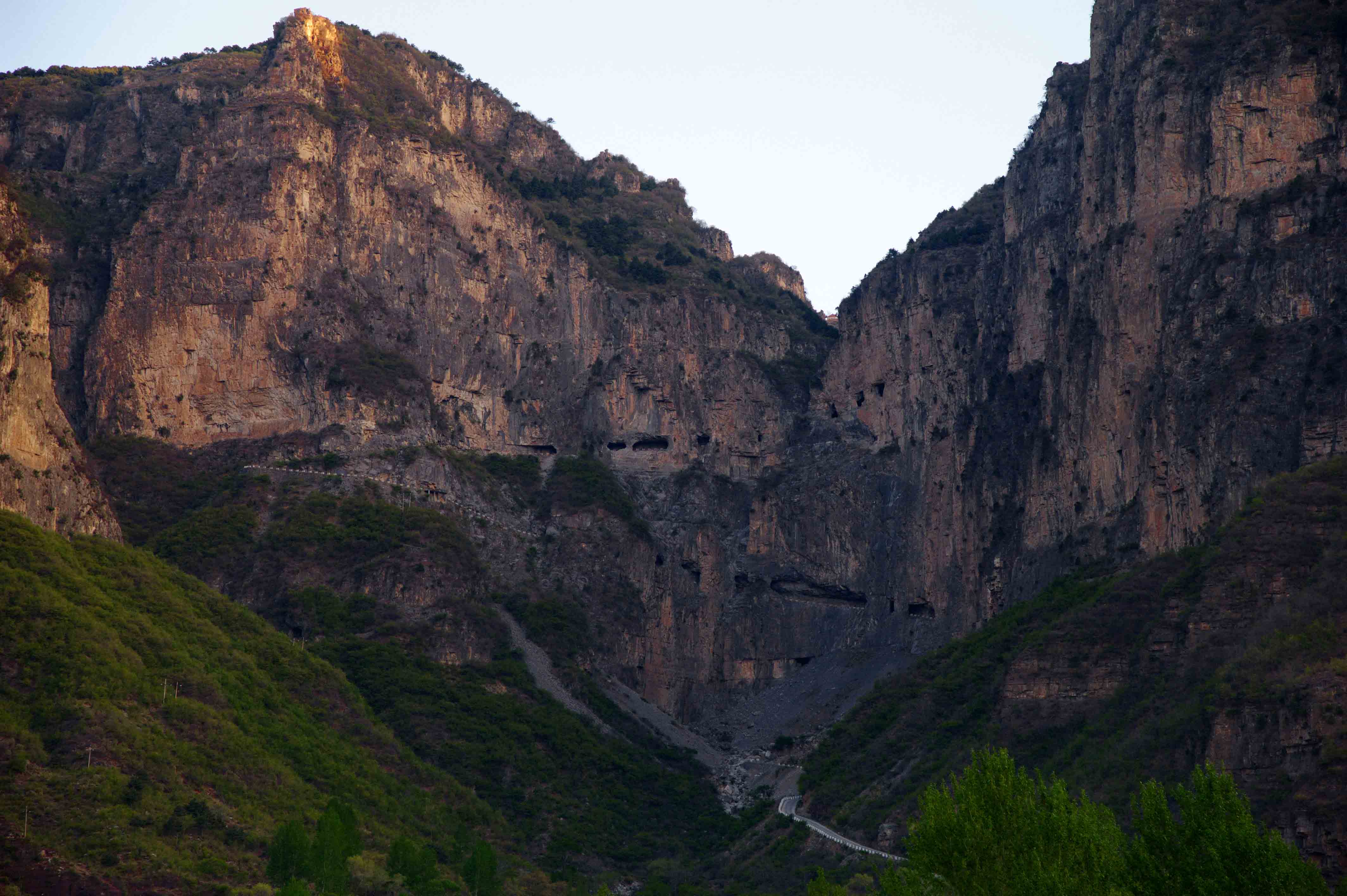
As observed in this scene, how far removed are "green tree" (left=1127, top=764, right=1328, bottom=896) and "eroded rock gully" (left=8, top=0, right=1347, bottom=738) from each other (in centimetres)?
4815

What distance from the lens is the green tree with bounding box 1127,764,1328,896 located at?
57.7 metres

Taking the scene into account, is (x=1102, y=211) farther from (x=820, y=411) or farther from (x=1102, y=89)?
(x=820, y=411)

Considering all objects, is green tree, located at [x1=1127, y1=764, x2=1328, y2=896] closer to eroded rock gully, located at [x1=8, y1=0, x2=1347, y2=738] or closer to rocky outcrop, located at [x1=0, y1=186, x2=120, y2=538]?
eroded rock gully, located at [x1=8, y1=0, x2=1347, y2=738]

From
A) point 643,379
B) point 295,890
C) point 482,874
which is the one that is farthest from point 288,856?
point 643,379

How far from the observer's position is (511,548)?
14800 cm

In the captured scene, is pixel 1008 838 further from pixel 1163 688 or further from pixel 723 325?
pixel 723 325

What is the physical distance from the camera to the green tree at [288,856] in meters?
91.5

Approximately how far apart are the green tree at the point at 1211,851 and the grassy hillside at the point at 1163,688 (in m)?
13.6

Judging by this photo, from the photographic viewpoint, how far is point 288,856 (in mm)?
92438

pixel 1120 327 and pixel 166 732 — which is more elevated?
pixel 1120 327

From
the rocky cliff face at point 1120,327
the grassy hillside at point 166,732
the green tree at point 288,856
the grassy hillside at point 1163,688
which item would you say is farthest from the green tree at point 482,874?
the rocky cliff face at point 1120,327

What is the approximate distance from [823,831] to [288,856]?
32.9 meters

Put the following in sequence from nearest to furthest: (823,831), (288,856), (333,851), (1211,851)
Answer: (1211,851), (288,856), (333,851), (823,831)

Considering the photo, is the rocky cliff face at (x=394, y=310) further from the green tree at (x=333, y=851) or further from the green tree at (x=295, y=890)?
the green tree at (x=295, y=890)
